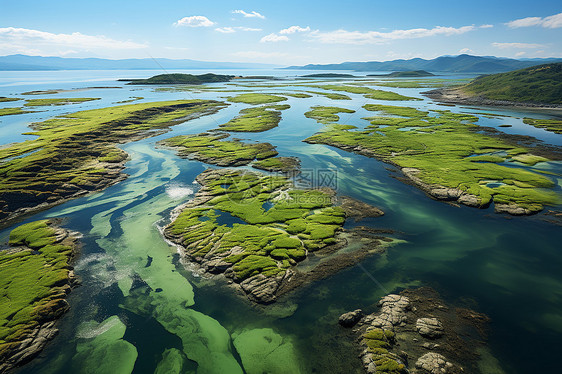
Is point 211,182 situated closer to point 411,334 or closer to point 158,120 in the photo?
point 411,334

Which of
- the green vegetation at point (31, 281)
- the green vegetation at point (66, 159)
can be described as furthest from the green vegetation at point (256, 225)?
the green vegetation at point (66, 159)

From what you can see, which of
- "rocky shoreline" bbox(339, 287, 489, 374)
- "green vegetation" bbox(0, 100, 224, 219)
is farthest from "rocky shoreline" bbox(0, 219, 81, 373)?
"rocky shoreline" bbox(339, 287, 489, 374)

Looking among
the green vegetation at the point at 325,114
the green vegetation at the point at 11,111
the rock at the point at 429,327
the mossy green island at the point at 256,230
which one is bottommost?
the green vegetation at the point at 11,111

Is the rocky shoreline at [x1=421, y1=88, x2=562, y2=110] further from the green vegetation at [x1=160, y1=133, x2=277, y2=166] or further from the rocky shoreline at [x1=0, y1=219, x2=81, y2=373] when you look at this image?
the rocky shoreline at [x1=0, y1=219, x2=81, y2=373]

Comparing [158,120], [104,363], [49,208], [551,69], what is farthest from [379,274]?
[551,69]

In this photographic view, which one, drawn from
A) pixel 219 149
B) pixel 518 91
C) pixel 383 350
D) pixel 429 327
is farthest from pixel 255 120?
pixel 518 91

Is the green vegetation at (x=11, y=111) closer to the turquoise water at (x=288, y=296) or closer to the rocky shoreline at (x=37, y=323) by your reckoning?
the turquoise water at (x=288, y=296)

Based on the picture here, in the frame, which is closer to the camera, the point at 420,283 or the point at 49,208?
the point at 420,283
